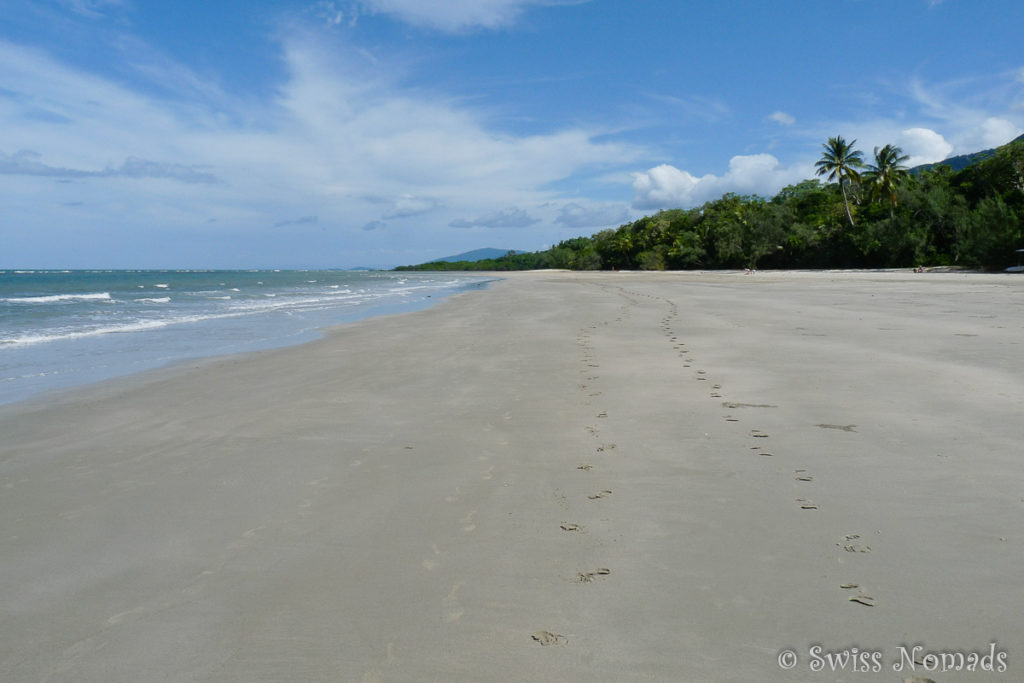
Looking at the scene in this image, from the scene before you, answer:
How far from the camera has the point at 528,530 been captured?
3.51 m

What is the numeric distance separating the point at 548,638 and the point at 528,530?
3.40ft

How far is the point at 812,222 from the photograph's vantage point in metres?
58.6

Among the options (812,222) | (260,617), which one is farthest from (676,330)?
(812,222)

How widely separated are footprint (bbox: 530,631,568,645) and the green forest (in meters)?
42.6

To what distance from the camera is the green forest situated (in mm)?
38719

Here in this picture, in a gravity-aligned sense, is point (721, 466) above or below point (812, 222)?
below

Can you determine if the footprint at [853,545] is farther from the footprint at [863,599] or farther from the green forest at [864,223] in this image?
the green forest at [864,223]

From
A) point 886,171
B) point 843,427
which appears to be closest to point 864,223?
point 886,171

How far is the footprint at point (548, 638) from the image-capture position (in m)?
2.45

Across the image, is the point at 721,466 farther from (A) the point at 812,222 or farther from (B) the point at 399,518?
(A) the point at 812,222

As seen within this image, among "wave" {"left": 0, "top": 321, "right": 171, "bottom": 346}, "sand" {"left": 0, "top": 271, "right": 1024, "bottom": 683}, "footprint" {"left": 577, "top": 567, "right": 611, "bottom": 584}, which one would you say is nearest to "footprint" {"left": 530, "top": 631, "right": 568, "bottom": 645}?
"sand" {"left": 0, "top": 271, "right": 1024, "bottom": 683}

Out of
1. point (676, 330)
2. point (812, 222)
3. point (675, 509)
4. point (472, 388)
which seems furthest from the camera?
point (812, 222)

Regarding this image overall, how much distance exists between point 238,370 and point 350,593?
26.7 ft

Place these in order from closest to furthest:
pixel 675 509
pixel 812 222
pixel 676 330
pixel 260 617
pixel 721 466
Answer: pixel 260 617
pixel 675 509
pixel 721 466
pixel 676 330
pixel 812 222
